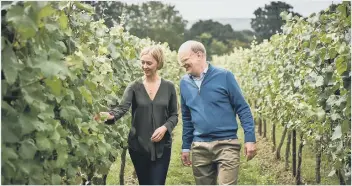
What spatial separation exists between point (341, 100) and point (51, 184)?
204cm

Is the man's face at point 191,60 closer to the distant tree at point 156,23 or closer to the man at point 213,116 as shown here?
the man at point 213,116

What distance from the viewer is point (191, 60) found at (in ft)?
13.1

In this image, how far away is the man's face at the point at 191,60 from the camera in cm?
399

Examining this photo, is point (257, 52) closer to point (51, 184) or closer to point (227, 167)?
point (227, 167)

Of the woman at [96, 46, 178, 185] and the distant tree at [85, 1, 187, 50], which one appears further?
the distant tree at [85, 1, 187, 50]

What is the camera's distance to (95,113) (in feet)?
13.8

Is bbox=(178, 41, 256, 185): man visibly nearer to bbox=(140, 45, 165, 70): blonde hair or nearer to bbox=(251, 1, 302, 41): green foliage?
bbox=(140, 45, 165, 70): blonde hair

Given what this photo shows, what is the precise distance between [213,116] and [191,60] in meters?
0.43

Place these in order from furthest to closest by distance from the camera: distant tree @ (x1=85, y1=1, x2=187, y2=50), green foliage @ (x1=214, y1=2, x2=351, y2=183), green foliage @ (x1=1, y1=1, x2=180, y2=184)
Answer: distant tree @ (x1=85, y1=1, x2=187, y2=50)
green foliage @ (x1=214, y1=2, x2=351, y2=183)
green foliage @ (x1=1, y1=1, x2=180, y2=184)

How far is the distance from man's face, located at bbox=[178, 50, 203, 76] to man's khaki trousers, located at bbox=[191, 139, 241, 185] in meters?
0.54

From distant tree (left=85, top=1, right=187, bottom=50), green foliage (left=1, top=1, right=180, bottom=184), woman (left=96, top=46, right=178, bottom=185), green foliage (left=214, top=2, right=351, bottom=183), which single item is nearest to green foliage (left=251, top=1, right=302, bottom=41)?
distant tree (left=85, top=1, right=187, bottom=50)

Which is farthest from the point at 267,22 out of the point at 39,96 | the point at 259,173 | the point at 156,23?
the point at 39,96

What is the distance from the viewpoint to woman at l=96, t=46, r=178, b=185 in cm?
433

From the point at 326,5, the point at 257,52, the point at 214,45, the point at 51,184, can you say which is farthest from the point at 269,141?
the point at 214,45
